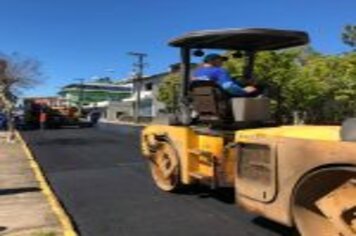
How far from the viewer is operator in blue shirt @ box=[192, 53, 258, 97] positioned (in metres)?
9.70

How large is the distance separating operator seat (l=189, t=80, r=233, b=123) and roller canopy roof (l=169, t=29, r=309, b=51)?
0.60 metres

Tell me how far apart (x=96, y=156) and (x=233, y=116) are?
8911 millimetres

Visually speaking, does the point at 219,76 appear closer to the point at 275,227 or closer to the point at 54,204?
the point at 275,227

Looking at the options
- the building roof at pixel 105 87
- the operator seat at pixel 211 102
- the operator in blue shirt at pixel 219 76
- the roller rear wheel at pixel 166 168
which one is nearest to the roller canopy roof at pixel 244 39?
the operator in blue shirt at pixel 219 76

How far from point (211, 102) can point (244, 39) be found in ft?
3.56

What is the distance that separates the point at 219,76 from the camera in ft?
32.4

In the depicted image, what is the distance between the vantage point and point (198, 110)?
1029 cm

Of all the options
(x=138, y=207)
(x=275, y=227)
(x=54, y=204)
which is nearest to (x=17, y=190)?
(x=54, y=204)

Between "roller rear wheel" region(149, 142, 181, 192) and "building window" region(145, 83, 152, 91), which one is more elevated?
"building window" region(145, 83, 152, 91)

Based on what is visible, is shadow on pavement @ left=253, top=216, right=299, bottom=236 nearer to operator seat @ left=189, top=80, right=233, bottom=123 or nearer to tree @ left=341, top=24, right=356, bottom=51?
operator seat @ left=189, top=80, right=233, bottom=123

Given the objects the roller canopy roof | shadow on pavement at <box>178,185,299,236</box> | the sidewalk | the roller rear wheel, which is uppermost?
the roller canopy roof

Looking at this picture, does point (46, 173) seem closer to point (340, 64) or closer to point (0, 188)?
point (0, 188)

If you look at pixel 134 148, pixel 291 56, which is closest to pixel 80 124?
pixel 291 56

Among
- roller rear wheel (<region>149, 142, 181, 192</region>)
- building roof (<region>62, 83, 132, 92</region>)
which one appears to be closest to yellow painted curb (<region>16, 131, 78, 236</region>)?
roller rear wheel (<region>149, 142, 181, 192</region>)
